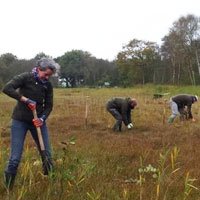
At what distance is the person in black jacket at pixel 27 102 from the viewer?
5.81 metres

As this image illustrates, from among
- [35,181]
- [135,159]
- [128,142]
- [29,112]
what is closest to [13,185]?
[35,181]

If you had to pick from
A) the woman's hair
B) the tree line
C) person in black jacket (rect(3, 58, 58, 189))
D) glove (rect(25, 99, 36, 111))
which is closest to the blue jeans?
person in black jacket (rect(3, 58, 58, 189))

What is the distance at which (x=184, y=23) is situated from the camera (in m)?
53.2

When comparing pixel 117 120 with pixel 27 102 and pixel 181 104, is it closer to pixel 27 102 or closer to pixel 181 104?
pixel 181 104

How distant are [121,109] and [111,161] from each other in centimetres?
581

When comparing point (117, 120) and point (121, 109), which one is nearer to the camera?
point (117, 120)

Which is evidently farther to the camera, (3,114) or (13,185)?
(3,114)

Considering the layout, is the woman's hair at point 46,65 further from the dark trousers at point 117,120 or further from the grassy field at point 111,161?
the dark trousers at point 117,120

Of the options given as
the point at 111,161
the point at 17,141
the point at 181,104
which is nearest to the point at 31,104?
the point at 17,141

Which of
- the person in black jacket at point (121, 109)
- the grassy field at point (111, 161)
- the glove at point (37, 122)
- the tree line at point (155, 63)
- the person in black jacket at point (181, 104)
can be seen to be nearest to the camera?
the grassy field at point (111, 161)

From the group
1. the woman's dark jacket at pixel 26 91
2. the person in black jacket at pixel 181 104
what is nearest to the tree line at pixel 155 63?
the person in black jacket at pixel 181 104

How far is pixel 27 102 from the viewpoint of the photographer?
5.78 metres

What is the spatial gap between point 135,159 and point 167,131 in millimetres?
4628

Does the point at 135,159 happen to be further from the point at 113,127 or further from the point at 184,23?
the point at 184,23
